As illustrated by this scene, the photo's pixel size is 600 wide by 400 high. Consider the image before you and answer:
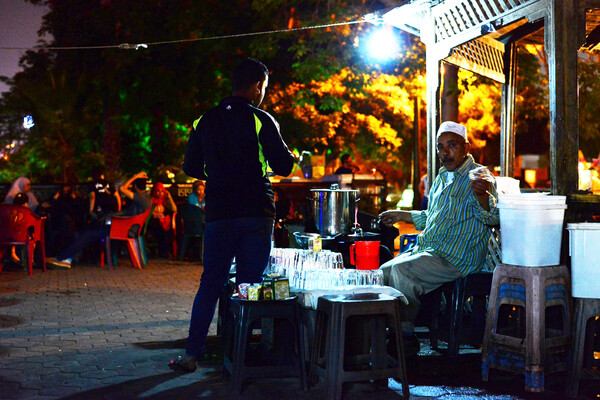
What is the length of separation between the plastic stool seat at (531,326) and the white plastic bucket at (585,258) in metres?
0.17

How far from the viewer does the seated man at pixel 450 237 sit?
599 centimetres

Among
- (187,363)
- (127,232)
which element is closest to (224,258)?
(187,363)

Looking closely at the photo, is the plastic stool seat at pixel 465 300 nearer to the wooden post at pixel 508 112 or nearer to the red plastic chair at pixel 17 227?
the wooden post at pixel 508 112

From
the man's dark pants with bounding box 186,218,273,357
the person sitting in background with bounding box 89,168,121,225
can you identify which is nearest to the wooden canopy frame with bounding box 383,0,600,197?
the man's dark pants with bounding box 186,218,273,357

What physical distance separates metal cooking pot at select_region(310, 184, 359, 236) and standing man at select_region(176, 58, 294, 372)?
5.09ft

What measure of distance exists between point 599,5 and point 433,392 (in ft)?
12.5

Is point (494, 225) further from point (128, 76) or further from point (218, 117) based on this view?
point (128, 76)

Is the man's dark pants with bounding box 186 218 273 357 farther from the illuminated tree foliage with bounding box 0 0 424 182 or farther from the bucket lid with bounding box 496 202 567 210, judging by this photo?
the illuminated tree foliage with bounding box 0 0 424 182

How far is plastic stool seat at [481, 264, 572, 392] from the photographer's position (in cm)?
507

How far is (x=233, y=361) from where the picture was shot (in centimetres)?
495

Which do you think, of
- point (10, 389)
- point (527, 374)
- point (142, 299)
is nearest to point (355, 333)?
point (527, 374)

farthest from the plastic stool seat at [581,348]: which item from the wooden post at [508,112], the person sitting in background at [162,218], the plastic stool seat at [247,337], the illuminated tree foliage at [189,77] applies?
the illuminated tree foliage at [189,77]

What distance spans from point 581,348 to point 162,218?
10437 millimetres

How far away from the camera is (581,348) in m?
5.08
